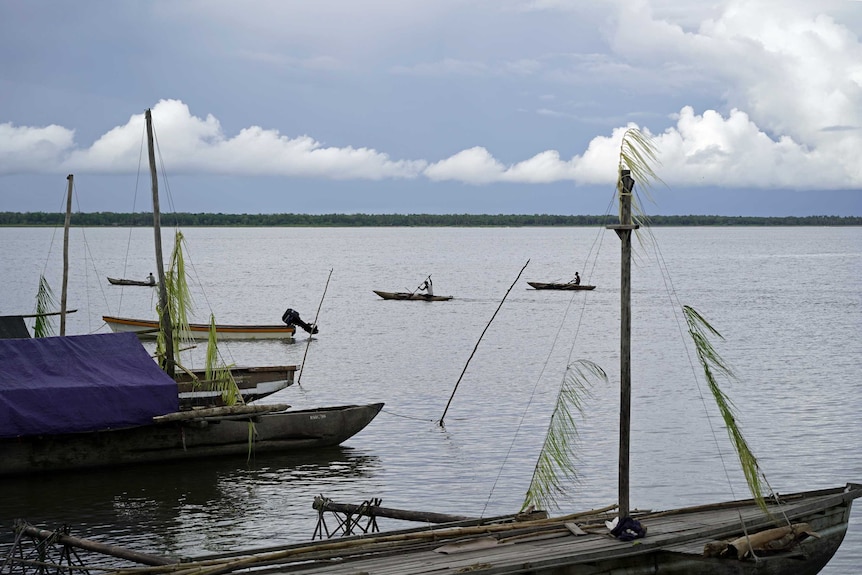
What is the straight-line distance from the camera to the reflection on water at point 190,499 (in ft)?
54.2

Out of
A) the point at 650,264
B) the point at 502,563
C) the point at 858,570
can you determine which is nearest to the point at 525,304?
the point at 858,570

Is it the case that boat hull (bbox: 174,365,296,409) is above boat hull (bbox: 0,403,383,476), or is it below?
above

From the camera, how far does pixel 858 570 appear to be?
48.5 feet

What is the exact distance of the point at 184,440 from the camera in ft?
67.7

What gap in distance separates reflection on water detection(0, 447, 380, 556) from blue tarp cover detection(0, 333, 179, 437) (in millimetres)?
1176

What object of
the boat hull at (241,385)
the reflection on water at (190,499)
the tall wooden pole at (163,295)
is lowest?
the reflection on water at (190,499)

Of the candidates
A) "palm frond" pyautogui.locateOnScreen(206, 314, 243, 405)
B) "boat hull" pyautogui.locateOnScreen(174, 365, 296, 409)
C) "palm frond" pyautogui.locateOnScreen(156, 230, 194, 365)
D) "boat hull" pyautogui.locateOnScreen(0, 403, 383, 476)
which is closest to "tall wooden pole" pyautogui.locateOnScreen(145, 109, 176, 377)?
"palm frond" pyautogui.locateOnScreen(156, 230, 194, 365)

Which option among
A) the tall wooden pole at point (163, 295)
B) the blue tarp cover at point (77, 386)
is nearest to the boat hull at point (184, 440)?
the blue tarp cover at point (77, 386)

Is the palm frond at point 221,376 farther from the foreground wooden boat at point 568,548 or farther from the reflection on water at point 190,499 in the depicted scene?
the foreground wooden boat at point 568,548

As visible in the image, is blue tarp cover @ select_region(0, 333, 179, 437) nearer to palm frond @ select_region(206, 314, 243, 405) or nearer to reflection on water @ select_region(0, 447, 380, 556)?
Result: reflection on water @ select_region(0, 447, 380, 556)

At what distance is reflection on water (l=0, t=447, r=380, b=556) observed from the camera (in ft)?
54.2

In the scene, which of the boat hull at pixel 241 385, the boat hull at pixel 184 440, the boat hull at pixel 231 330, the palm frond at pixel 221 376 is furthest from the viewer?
the boat hull at pixel 231 330

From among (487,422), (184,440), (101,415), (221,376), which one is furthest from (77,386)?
(487,422)

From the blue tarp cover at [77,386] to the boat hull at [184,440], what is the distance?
0.51 metres
